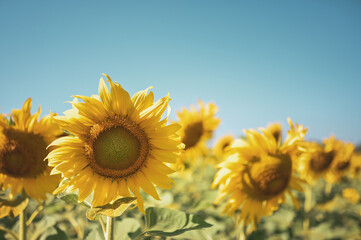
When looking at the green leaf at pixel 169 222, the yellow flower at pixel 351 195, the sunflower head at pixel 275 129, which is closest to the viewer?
the green leaf at pixel 169 222

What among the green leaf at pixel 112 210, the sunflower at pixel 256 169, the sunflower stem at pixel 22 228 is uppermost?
the sunflower at pixel 256 169

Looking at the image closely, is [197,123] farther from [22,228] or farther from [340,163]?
[340,163]

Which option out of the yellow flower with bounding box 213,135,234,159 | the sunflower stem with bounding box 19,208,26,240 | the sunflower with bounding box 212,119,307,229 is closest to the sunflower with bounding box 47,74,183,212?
the sunflower stem with bounding box 19,208,26,240

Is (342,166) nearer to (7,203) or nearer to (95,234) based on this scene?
(95,234)

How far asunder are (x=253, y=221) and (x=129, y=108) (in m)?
1.87

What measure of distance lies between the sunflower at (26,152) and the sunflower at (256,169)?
1529mm

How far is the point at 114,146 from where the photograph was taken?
63.1 inches

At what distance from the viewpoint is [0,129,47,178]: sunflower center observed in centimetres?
184

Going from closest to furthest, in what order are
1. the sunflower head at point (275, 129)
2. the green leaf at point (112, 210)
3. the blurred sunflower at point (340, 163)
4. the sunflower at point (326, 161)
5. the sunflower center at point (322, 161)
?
1. the green leaf at point (112, 210)
2. the sunflower at point (326, 161)
3. the sunflower center at point (322, 161)
4. the sunflower head at point (275, 129)
5. the blurred sunflower at point (340, 163)

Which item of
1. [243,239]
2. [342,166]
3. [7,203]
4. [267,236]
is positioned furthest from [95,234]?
[342,166]

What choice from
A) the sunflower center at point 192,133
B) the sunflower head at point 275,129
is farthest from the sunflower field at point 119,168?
the sunflower head at point 275,129

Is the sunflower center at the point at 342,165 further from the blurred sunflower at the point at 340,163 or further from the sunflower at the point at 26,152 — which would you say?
the sunflower at the point at 26,152

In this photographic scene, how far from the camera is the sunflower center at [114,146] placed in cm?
157

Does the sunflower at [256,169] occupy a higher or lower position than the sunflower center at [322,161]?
lower
